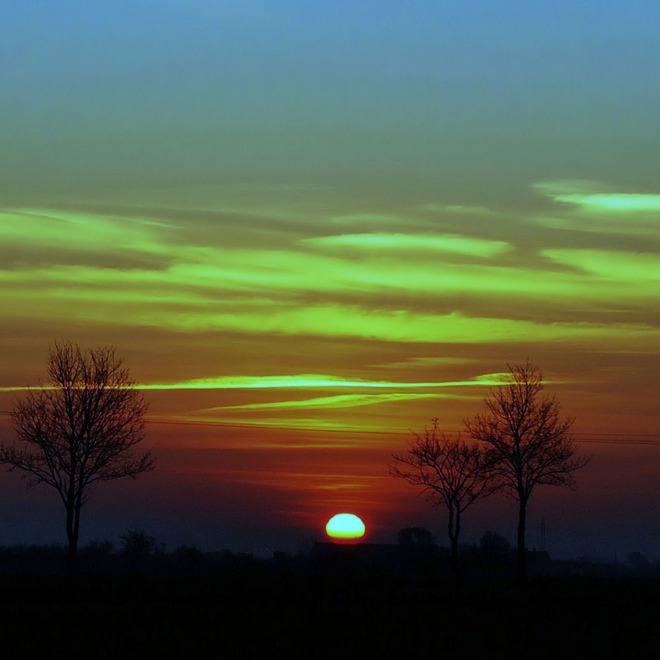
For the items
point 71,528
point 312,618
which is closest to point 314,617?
point 312,618

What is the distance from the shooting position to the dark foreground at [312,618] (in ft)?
98.8

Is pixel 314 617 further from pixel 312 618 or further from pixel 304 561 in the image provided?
pixel 304 561

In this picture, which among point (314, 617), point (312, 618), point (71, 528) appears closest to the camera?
point (312, 618)

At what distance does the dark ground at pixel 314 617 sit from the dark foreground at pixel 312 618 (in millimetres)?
47

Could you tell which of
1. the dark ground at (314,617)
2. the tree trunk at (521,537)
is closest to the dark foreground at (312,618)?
the dark ground at (314,617)

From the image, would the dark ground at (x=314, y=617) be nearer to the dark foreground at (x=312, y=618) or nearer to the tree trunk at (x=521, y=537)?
the dark foreground at (x=312, y=618)

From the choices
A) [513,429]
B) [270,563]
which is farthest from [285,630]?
[270,563]

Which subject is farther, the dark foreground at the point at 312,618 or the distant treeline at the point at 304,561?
the distant treeline at the point at 304,561

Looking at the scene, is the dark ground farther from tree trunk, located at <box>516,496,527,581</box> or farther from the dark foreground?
tree trunk, located at <box>516,496,527,581</box>

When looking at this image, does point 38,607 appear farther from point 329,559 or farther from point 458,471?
point 329,559

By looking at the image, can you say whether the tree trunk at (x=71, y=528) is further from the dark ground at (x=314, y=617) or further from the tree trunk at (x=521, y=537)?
the tree trunk at (x=521, y=537)

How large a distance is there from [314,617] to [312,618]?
0.20 m

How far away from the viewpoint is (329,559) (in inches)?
3076

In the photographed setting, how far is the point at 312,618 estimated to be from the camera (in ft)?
118
